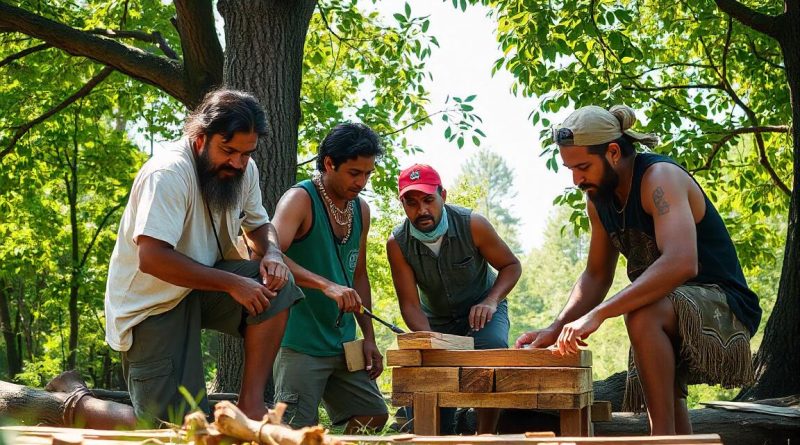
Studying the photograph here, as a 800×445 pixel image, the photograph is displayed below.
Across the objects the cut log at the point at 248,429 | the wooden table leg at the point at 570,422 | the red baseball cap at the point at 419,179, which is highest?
the red baseball cap at the point at 419,179

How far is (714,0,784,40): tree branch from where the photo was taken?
809 cm

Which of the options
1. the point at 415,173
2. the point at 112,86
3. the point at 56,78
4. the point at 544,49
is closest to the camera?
the point at 415,173

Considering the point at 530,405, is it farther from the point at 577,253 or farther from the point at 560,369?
the point at 577,253

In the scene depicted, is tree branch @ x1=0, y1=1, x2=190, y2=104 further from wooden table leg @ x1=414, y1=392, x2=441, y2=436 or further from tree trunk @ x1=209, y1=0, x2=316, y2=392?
wooden table leg @ x1=414, y1=392, x2=441, y2=436

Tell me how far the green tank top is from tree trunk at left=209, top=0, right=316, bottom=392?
1.78m

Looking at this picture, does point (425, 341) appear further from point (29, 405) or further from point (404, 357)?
point (29, 405)

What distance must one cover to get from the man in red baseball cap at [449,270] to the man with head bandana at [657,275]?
59cm

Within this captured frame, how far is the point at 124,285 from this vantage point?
4.08 meters

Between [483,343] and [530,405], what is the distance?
992mm

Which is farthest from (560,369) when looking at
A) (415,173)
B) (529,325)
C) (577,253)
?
(577,253)

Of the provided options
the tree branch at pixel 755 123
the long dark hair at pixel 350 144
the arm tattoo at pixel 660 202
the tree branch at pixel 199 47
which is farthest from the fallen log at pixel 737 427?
the tree branch at pixel 755 123

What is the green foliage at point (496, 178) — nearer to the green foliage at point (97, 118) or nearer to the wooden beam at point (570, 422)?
the green foliage at point (97, 118)

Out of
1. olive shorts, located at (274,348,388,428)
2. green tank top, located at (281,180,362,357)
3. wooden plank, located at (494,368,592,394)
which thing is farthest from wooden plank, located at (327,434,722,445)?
green tank top, located at (281,180,362,357)

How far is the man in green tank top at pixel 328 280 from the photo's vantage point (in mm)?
4848
